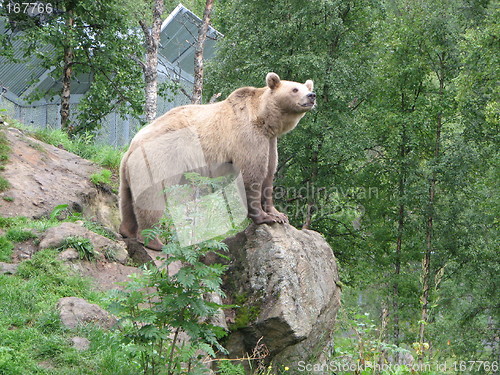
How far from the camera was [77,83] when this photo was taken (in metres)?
21.1

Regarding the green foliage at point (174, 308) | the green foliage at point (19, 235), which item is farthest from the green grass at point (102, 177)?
the green foliage at point (174, 308)

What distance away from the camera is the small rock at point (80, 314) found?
636 centimetres

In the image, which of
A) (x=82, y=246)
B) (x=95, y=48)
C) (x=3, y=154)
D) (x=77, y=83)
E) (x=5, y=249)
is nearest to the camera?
(x=5, y=249)

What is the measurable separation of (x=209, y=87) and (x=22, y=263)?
15.5m

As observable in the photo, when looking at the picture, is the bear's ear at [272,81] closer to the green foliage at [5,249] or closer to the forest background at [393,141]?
the green foliage at [5,249]

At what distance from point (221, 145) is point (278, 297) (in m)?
2.20

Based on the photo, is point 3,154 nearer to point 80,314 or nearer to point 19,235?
point 19,235

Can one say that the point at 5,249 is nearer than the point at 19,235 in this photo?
Yes

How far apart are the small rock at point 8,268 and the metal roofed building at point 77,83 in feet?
30.6

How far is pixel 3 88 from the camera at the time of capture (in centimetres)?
2083

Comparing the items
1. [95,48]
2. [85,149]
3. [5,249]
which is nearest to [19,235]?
[5,249]

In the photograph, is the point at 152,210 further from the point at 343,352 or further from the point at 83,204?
the point at 343,352

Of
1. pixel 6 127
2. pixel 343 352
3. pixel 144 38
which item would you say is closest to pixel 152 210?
pixel 343 352

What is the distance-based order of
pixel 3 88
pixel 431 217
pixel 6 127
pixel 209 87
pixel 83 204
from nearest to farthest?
1. pixel 83 204
2. pixel 6 127
3. pixel 431 217
4. pixel 3 88
5. pixel 209 87
